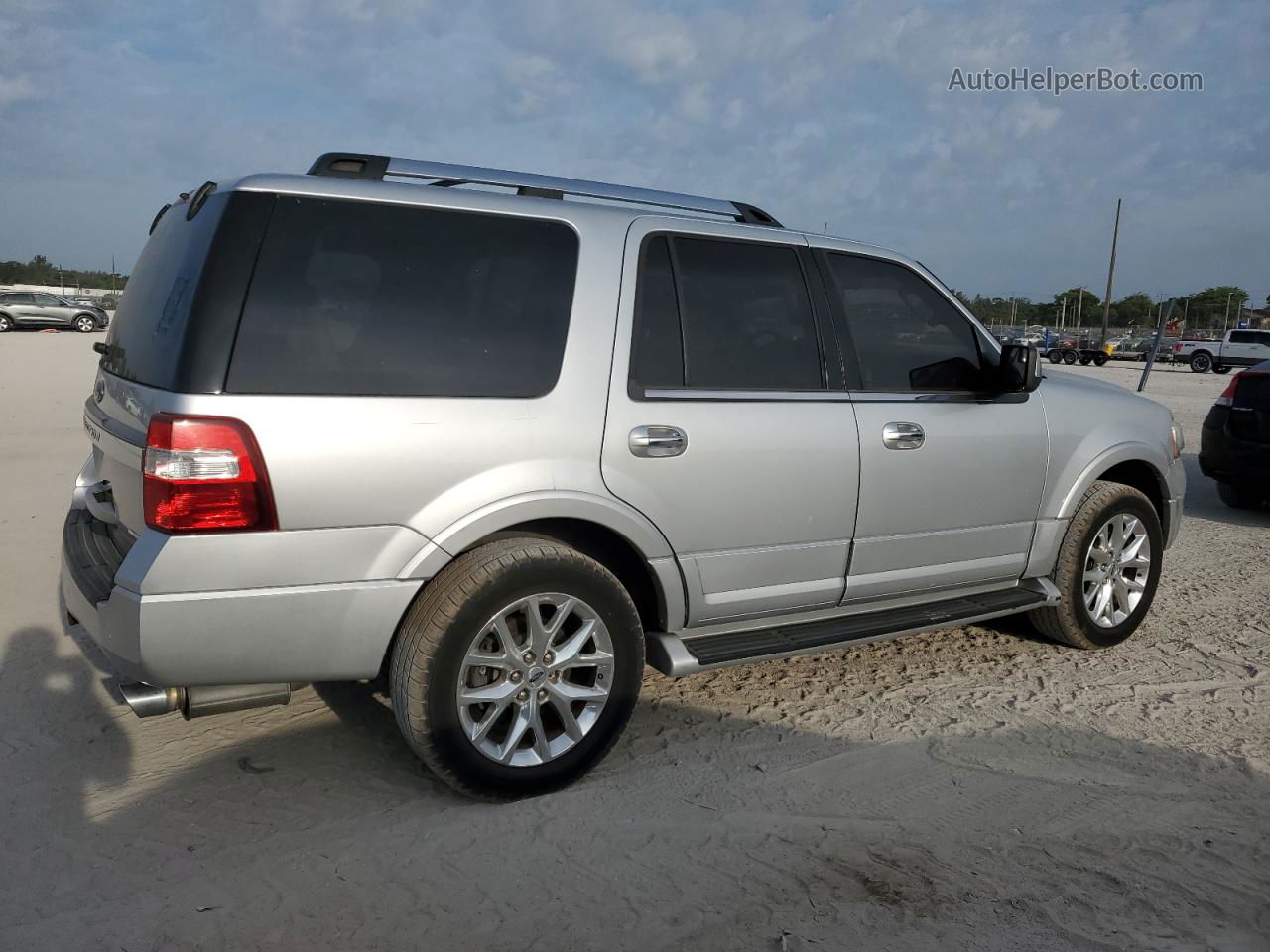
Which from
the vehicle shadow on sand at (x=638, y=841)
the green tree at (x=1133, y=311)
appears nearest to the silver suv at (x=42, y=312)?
the vehicle shadow on sand at (x=638, y=841)

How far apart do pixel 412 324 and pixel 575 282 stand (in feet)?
2.02

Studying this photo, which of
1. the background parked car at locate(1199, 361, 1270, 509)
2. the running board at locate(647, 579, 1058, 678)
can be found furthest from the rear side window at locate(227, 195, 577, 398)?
the background parked car at locate(1199, 361, 1270, 509)

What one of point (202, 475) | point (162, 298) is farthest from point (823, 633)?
point (162, 298)

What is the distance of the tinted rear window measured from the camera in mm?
2959

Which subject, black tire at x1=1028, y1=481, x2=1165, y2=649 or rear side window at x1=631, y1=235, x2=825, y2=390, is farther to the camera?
black tire at x1=1028, y1=481, x2=1165, y2=649

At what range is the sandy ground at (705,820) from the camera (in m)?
2.72

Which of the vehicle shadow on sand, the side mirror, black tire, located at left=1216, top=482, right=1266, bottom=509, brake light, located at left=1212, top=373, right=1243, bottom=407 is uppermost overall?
the side mirror

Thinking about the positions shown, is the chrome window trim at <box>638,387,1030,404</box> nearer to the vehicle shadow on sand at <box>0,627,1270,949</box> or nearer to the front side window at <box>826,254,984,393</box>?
the front side window at <box>826,254,984,393</box>

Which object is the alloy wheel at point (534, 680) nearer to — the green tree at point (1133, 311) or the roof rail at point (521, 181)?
the roof rail at point (521, 181)

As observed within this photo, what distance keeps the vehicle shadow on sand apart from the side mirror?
141 centimetres

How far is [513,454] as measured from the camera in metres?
3.23

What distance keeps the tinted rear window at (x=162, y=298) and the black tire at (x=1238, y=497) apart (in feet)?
27.5

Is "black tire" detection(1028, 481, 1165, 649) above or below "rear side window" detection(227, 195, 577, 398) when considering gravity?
below

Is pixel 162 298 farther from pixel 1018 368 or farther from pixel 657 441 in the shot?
pixel 1018 368
